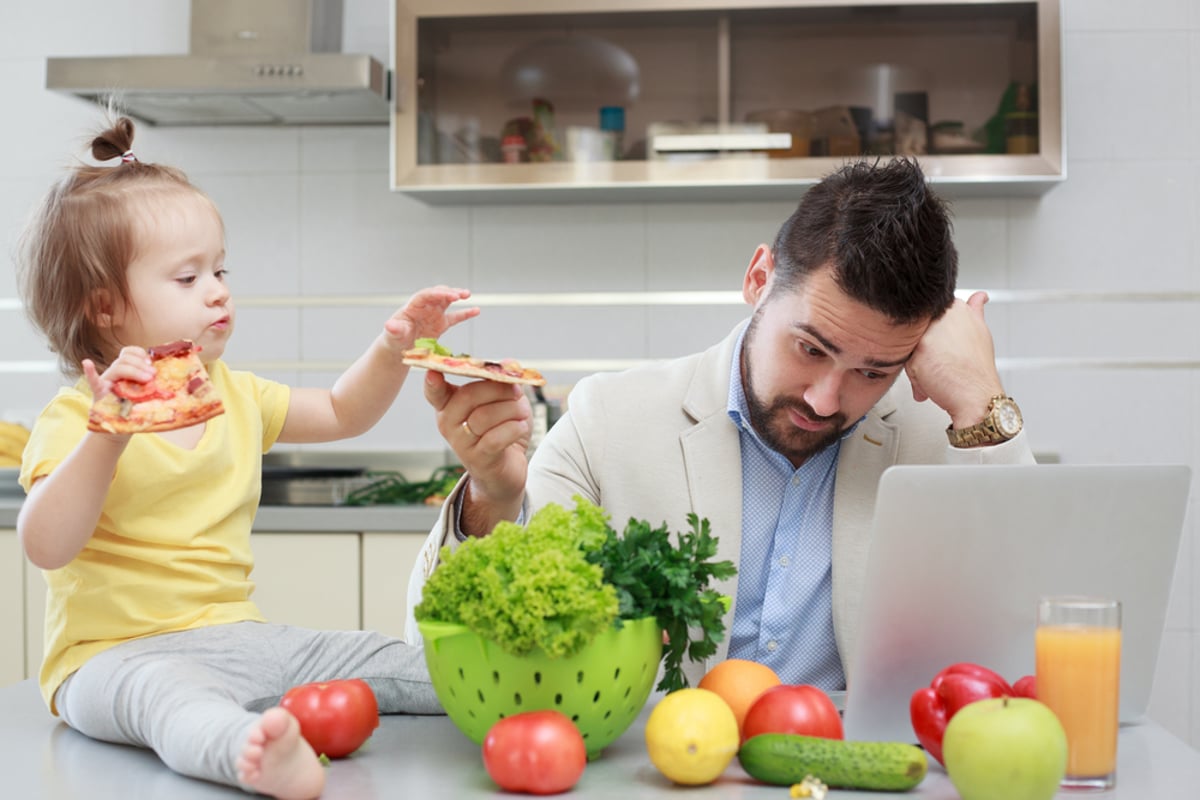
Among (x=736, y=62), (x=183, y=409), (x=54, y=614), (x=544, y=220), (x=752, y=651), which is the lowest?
(x=752, y=651)

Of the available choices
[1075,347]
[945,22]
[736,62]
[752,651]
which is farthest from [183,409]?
[1075,347]

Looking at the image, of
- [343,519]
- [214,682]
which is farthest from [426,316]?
[343,519]

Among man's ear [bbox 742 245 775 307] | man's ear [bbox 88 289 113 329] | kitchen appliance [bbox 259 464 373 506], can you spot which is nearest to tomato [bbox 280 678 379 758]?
man's ear [bbox 88 289 113 329]

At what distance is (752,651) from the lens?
65.2 inches

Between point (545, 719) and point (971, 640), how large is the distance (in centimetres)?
42

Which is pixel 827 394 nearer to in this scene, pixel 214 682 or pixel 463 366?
pixel 463 366

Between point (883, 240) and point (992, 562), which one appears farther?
point (883, 240)

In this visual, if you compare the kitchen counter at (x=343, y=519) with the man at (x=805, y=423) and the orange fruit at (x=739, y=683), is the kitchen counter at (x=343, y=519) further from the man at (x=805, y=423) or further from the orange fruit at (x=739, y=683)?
the orange fruit at (x=739, y=683)

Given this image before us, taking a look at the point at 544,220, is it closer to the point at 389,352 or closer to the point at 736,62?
the point at 736,62

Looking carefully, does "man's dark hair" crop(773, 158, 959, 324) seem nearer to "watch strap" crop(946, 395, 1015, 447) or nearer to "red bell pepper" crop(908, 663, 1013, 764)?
"watch strap" crop(946, 395, 1015, 447)

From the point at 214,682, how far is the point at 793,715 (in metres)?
0.52

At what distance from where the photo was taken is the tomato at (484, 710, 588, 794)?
96 cm

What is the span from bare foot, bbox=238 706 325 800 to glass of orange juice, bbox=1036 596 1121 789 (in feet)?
1.97

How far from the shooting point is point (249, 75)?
9.74 ft
